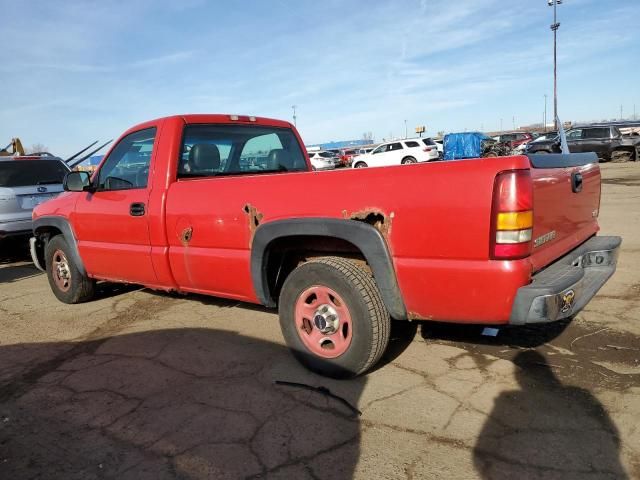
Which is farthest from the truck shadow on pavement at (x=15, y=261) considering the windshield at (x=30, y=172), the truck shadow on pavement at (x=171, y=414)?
the truck shadow on pavement at (x=171, y=414)

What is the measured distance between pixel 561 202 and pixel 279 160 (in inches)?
105

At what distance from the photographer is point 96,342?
425cm

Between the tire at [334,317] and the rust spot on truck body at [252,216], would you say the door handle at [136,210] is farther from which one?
the tire at [334,317]

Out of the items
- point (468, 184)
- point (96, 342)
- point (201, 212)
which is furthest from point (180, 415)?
point (468, 184)

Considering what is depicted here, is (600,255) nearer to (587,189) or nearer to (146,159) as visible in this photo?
(587,189)

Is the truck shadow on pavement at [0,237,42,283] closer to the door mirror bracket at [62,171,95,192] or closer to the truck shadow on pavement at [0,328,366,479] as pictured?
the door mirror bracket at [62,171,95,192]

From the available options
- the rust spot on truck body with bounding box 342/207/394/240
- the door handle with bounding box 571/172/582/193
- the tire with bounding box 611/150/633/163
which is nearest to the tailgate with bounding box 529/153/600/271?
the door handle with bounding box 571/172/582/193

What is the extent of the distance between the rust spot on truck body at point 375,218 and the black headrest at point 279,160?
6.59ft

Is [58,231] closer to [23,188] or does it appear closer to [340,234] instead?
[23,188]

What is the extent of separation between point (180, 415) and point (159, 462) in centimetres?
46

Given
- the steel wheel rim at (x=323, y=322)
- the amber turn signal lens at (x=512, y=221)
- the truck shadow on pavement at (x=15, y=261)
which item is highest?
the amber turn signal lens at (x=512, y=221)

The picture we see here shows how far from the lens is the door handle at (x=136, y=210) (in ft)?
13.5

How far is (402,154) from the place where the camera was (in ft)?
91.9

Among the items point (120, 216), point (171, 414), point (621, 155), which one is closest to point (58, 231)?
point (120, 216)
